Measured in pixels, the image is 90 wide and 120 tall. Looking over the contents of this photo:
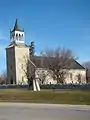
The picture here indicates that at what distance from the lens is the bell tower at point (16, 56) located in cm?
10762

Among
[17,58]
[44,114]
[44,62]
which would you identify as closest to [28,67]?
[44,62]

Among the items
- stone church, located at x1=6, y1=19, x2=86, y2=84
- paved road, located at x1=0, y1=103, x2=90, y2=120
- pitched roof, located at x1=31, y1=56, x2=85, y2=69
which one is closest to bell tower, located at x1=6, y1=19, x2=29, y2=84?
stone church, located at x1=6, y1=19, x2=86, y2=84

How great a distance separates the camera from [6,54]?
370ft

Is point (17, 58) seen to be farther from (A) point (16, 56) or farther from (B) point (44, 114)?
(B) point (44, 114)

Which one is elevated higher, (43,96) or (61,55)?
(61,55)

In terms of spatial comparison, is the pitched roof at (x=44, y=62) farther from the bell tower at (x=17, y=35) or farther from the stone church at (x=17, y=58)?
the bell tower at (x=17, y=35)

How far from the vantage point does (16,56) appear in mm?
108375

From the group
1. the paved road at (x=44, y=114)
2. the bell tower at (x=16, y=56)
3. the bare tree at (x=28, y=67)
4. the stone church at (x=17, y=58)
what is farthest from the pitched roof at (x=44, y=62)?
the paved road at (x=44, y=114)

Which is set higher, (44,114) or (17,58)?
(17,58)

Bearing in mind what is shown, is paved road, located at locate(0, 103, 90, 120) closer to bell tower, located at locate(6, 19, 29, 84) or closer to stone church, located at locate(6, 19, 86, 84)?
stone church, located at locate(6, 19, 86, 84)

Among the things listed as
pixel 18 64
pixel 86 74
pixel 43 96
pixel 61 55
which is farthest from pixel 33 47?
pixel 43 96

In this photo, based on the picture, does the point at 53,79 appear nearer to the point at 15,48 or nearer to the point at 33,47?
the point at 15,48

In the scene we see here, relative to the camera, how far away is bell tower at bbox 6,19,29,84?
353 feet

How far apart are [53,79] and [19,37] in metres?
25.4
